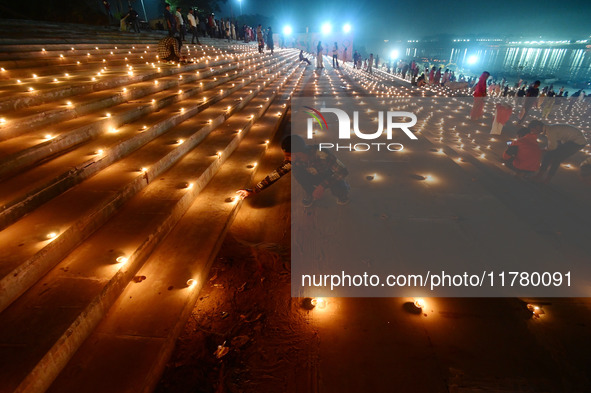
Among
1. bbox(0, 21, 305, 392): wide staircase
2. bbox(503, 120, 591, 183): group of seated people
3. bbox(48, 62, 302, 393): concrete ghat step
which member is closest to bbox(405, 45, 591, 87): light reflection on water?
bbox(503, 120, 591, 183): group of seated people

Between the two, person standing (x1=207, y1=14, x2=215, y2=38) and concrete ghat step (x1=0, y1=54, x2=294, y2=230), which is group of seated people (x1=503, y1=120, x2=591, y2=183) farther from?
person standing (x1=207, y1=14, x2=215, y2=38)

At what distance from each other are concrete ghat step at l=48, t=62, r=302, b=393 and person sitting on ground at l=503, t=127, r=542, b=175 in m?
5.94

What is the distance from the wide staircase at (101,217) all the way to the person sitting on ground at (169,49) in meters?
4.44

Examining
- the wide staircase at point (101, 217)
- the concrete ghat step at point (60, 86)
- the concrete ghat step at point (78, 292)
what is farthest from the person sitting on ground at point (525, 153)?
the concrete ghat step at point (60, 86)

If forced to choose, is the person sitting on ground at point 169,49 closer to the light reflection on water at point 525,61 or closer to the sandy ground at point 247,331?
the sandy ground at point 247,331

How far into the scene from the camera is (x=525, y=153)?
18.0ft

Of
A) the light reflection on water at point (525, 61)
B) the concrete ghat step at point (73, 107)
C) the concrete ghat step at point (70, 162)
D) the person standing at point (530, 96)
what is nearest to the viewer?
the concrete ghat step at point (70, 162)

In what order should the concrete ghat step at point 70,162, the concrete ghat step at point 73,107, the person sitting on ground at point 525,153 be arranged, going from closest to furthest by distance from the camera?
the concrete ghat step at point 70,162 < the concrete ghat step at point 73,107 < the person sitting on ground at point 525,153

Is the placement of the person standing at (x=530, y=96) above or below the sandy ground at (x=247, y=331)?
above

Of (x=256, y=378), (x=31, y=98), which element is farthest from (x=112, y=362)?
(x=31, y=98)

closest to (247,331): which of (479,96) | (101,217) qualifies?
(101,217)

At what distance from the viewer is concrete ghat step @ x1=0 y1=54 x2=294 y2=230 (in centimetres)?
290

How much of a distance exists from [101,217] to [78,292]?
3.64 feet

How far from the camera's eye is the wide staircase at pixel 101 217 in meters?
2.01
